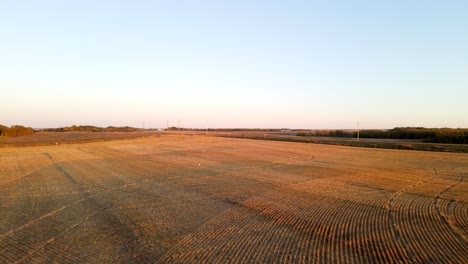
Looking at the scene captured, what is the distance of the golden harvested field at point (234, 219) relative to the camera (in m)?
6.32

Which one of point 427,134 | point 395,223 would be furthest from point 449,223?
point 427,134

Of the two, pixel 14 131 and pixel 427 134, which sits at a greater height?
pixel 14 131

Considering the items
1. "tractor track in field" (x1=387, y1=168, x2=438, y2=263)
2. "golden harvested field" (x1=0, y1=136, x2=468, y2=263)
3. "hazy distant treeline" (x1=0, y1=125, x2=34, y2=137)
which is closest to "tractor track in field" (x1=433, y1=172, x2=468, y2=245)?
"golden harvested field" (x1=0, y1=136, x2=468, y2=263)

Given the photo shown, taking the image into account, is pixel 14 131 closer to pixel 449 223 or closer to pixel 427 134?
pixel 427 134

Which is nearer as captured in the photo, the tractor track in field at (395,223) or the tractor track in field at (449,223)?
the tractor track in field at (395,223)

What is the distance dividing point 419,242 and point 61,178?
1539 centimetres

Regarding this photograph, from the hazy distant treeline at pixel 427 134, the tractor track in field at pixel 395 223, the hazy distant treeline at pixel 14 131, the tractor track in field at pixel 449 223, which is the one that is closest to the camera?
the tractor track in field at pixel 395 223

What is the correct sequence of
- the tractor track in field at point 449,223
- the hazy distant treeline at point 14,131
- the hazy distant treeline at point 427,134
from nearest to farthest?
the tractor track in field at point 449,223 → the hazy distant treeline at point 427,134 → the hazy distant treeline at point 14,131

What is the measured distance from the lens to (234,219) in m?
8.84

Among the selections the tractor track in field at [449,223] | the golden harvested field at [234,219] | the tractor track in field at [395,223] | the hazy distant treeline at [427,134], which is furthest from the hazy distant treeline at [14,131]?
the tractor track in field at [449,223]

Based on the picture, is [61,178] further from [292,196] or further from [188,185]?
[292,196]

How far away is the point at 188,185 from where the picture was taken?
46.5ft

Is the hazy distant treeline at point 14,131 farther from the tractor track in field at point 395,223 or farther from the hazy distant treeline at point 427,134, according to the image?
the tractor track in field at point 395,223

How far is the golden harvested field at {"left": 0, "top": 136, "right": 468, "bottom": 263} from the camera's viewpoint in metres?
6.32
